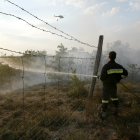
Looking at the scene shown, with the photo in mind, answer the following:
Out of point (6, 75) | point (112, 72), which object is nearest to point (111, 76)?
point (112, 72)

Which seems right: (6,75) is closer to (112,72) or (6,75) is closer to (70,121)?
(70,121)

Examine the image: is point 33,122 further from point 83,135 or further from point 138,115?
point 138,115

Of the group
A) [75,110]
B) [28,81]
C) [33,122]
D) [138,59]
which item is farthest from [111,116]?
[138,59]

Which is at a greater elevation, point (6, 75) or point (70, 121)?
point (70, 121)

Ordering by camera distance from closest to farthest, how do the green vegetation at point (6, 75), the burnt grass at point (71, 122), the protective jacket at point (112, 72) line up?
the burnt grass at point (71, 122), the protective jacket at point (112, 72), the green vegetation at point (6, 75)

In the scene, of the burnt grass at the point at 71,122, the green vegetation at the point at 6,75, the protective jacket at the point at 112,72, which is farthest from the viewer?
the green vegetation at the point at 6,75

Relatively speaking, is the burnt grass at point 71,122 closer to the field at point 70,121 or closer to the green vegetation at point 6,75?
the field at point 70,121

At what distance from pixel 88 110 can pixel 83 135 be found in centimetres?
236

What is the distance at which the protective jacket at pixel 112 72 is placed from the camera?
840 cm

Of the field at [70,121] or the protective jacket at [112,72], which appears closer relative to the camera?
the field at [70,121]

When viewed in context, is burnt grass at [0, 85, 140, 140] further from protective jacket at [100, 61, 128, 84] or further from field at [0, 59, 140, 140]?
protective jacket at [100, 61, 128, 84]

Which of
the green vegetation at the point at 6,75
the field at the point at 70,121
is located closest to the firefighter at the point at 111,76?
the field at the point at 70,121

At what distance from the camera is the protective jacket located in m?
8.40

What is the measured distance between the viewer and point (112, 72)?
838 cm
